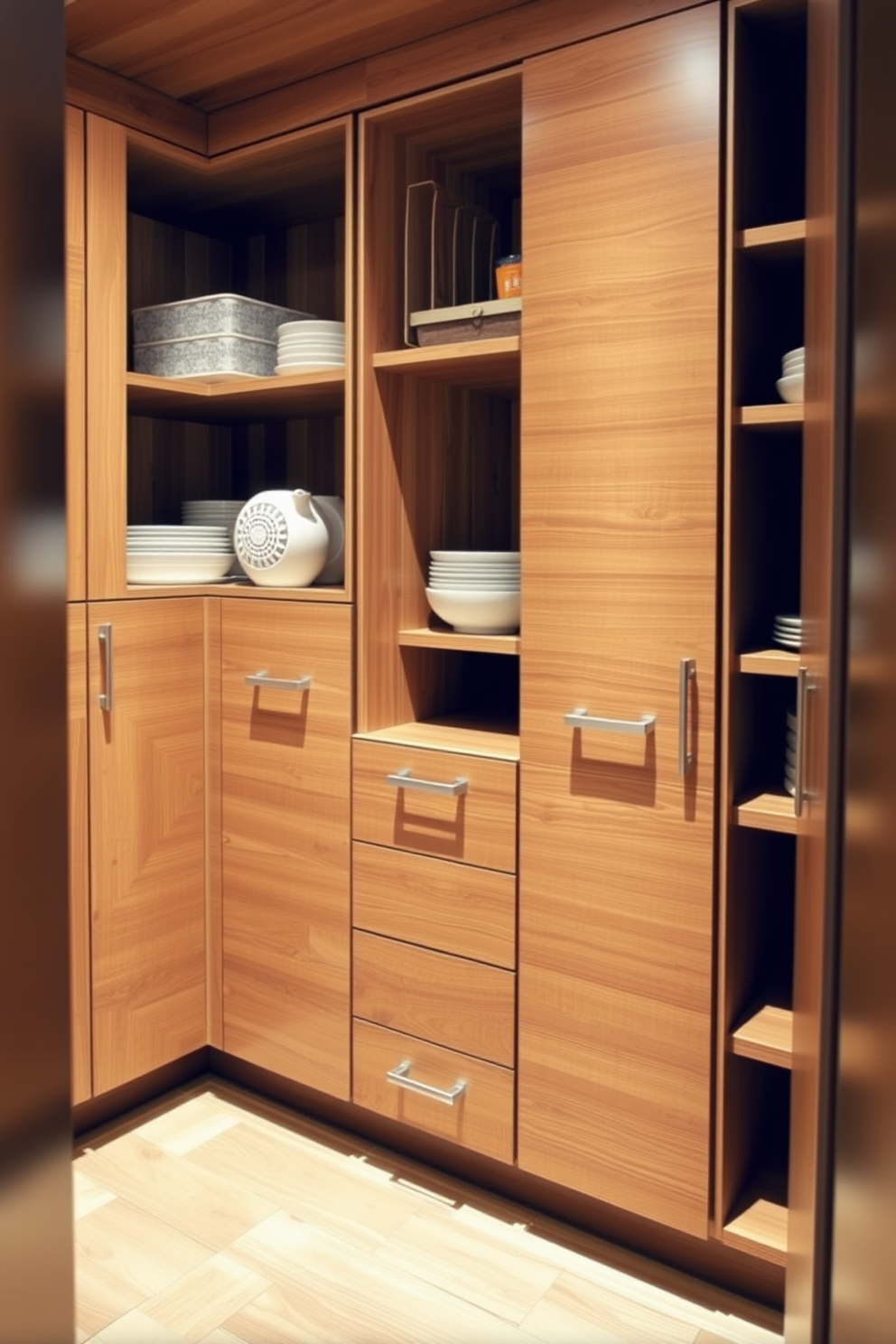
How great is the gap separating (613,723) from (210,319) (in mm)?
1193

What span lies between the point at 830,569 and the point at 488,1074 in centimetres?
184

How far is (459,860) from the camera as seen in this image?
6.12ft

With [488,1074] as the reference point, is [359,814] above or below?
above

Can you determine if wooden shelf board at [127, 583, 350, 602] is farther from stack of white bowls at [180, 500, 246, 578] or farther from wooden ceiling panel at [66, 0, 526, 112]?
wooden ceiling panel at [66, 0, 526, 112]

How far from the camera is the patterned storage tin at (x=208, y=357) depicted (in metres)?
2.14

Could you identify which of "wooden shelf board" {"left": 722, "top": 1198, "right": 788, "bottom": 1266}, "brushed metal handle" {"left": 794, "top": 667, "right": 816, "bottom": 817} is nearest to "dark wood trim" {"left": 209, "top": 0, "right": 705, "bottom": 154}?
"brushed metal handle" {"left": 794, "top": 667, "right": 816, "bottom": 817}

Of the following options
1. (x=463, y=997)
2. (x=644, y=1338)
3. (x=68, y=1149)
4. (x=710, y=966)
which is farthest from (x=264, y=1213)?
(x=68, y=1149)

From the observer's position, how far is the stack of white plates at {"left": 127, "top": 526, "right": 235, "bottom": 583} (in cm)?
214

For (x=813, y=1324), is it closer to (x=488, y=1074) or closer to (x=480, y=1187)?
(x=488, y=1074)

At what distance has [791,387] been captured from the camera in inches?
59.5

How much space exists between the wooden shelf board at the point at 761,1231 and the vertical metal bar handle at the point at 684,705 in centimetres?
69

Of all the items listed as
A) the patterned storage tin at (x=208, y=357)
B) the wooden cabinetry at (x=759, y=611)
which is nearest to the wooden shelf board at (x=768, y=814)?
the wooden cabinetry at (x=759, y=611)

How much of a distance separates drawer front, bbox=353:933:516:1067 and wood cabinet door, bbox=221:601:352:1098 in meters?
0.06

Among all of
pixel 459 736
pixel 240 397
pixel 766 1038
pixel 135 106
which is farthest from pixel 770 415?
pixel 135 106
